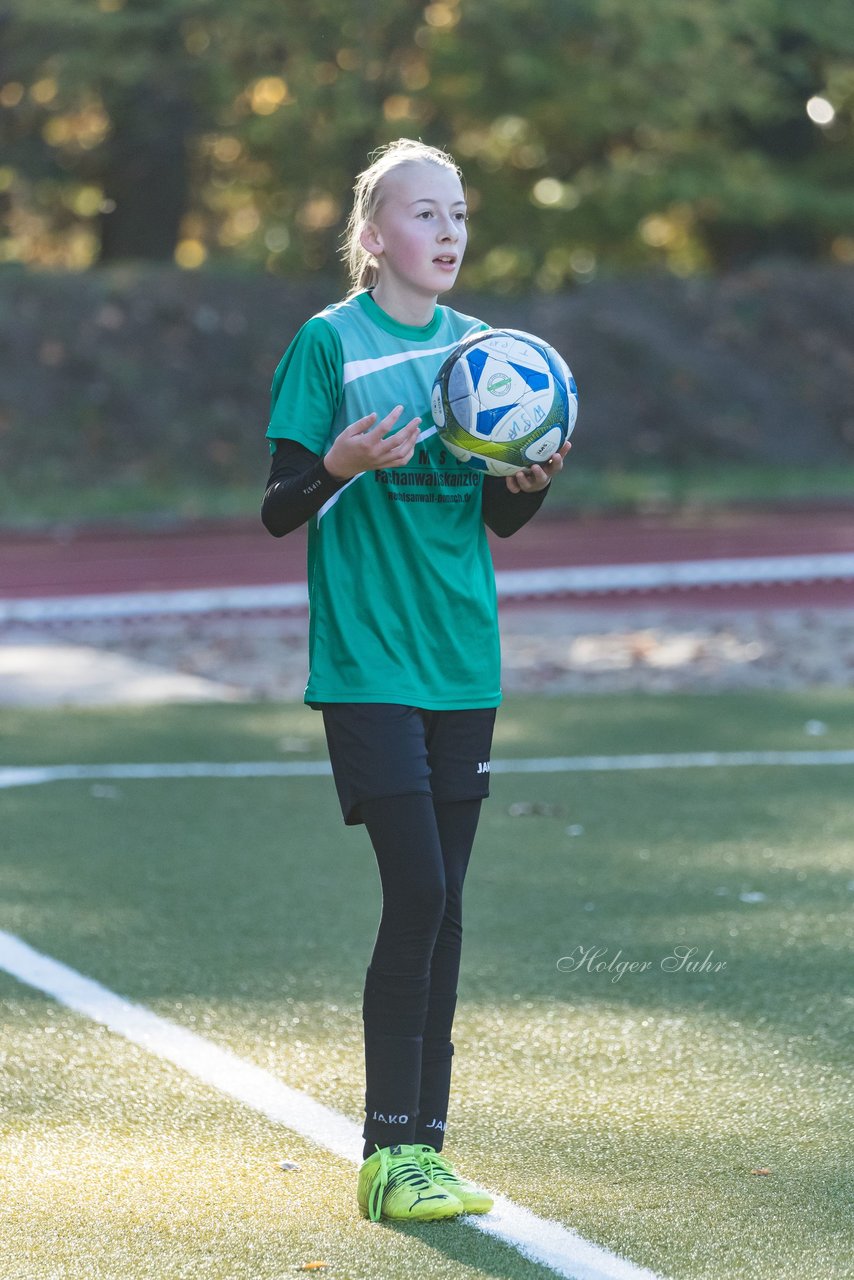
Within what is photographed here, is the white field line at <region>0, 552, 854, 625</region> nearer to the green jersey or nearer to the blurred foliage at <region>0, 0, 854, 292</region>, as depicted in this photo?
the green jersey

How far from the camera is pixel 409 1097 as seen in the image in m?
3.50

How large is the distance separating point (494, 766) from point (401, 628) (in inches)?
184

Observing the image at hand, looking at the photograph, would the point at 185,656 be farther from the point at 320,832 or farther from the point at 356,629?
the point at 356,629

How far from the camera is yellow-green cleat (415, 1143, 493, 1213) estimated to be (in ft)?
11.3

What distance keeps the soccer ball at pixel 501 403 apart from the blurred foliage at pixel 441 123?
22619mm

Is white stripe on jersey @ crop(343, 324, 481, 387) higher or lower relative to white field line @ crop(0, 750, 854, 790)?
higher

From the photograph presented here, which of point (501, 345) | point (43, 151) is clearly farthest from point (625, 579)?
point (43, 151)

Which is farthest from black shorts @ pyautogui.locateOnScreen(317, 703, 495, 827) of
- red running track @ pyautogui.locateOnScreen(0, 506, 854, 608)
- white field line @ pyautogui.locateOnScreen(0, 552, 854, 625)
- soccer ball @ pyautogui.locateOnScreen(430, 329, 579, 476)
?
red running track @ pyautogui.locateOnScreen(0, 506, 854, 608)

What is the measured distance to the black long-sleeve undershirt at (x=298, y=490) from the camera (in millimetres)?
3391

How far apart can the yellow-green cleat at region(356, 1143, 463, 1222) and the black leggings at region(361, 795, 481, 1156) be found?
54mm

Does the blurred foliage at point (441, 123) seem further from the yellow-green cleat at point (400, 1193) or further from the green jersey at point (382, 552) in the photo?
the yellow-green cleat at point (400, 1193)

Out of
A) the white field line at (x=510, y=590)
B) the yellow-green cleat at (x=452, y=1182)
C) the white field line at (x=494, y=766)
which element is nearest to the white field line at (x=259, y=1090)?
the yellow-green cleat at (x=452, y=1182)

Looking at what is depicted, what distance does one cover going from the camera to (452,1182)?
138 inches

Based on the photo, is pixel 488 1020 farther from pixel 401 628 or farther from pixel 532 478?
pixel 532 478
